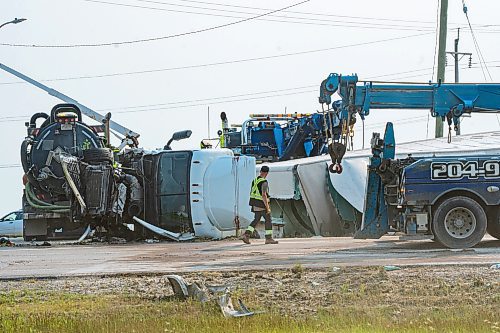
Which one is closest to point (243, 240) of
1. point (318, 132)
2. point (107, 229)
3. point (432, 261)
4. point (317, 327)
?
point (107, 229)

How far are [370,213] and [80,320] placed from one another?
31.6 feet

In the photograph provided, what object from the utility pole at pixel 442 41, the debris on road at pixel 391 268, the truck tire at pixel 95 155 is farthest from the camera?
the utility pole at pixel 442 41

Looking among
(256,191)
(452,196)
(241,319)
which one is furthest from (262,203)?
(241,319)

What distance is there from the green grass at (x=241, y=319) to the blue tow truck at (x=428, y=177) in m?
6.44

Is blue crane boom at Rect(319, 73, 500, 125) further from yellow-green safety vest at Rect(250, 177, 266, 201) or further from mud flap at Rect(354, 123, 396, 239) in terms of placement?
yellow-green safety vest at Rect(250, 177, 266, 201)

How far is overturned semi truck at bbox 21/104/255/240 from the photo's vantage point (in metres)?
26.0

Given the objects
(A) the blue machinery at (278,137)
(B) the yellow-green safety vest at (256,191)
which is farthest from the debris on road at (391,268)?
(A) the blue machinery at (278,137)

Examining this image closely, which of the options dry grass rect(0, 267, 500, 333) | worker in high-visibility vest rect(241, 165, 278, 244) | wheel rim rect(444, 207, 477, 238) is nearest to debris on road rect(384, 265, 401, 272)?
dry grass rect(0, 267, 500, 333)

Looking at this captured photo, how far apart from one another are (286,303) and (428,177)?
7.45m

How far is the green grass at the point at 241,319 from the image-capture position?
35.4 ft

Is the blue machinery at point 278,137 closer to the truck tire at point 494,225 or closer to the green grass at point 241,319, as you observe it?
the truck tire at point 494,225

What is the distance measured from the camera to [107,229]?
26859 millimetres

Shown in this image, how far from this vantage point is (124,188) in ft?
85.5

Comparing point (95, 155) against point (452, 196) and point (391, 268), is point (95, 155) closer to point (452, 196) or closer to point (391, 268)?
point (452, 196)
